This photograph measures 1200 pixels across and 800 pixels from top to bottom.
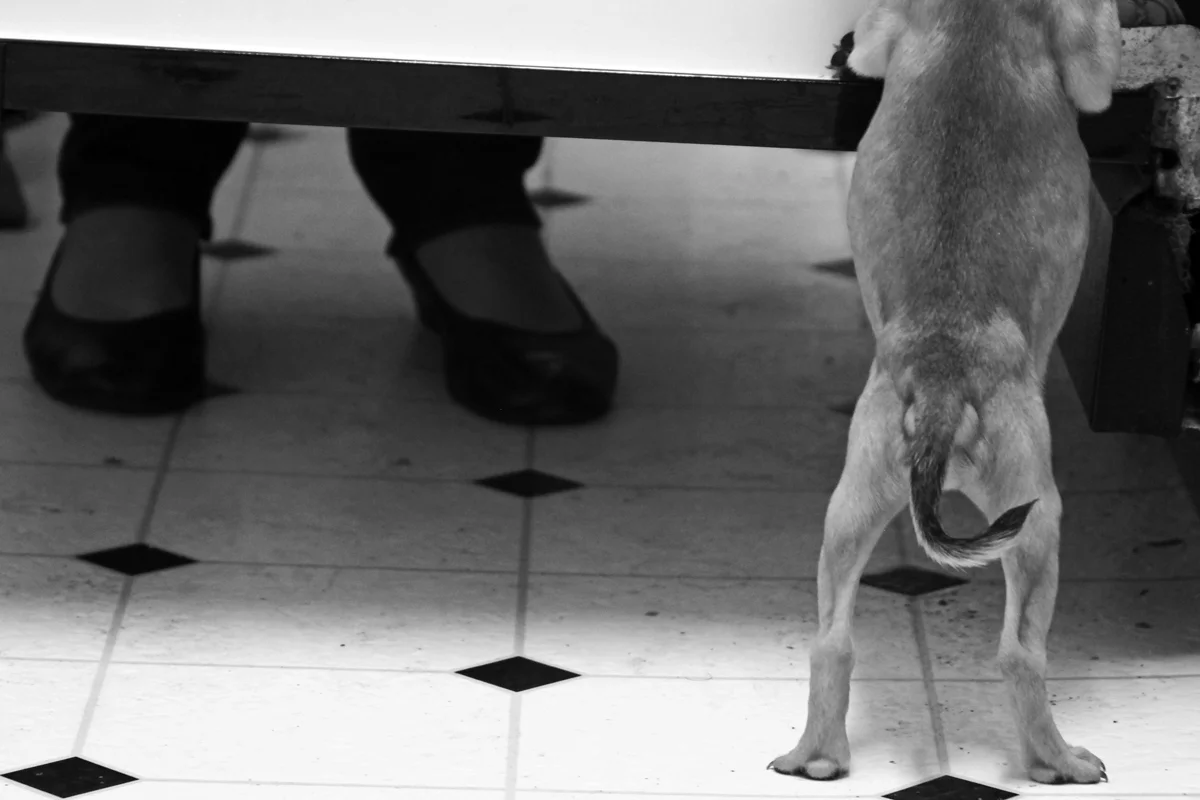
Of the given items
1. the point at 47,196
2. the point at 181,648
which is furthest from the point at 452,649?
the point at 47,196

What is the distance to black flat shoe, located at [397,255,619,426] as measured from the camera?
279cm

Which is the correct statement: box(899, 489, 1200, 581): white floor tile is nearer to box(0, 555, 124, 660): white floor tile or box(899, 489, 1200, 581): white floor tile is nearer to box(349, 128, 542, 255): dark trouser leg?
box(349, 128, 542, 255): dark trouser leg

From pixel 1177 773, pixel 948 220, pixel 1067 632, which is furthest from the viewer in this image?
pixel 1067 632

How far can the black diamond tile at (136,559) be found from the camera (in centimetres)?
228

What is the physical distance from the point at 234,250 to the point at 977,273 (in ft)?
6.95

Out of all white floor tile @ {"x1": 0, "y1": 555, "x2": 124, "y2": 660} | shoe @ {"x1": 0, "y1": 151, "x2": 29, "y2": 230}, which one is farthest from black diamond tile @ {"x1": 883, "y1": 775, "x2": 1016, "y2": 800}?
shoe @ {"x1": 0, "y1": 151, "x2": 29, "y2": 230}

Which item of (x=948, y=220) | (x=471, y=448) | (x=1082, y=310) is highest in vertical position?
(x=948, y=220)

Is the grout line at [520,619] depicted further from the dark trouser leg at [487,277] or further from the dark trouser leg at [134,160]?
the dark trouser leg at [134,160]

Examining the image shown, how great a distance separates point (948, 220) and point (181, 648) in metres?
1.03

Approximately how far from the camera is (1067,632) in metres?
2.17

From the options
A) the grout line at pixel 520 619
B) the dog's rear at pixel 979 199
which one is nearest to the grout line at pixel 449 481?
the grout line at pixel 520 619

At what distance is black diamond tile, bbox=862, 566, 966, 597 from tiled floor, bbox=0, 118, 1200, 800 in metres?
0.03

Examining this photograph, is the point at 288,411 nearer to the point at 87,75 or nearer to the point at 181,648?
the point at 181,648

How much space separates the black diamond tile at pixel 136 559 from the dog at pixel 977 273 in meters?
0.96
